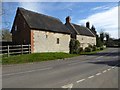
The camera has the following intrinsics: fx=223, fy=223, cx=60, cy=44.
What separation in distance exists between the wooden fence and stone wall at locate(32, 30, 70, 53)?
213 centimetres

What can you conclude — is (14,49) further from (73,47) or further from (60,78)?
(73,47)

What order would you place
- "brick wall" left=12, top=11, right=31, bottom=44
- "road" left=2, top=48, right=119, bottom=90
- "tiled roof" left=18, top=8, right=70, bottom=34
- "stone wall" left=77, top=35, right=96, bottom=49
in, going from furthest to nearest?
"stone wall" left=77, top=35, right=96, bottom=49 < "tiled roof" left=18, top=8, right=70, bottom=34 < "brick wall" left=12, top=11, right=31, bottom=44 < "road" left=2, top=48, right=119, bottom=90

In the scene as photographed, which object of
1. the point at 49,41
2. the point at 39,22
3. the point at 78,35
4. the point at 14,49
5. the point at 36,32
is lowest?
the point at 14,49

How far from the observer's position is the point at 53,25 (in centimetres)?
4453

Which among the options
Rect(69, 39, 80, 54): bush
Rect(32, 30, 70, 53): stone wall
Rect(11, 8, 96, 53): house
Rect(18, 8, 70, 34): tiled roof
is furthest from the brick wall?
Rect(69, 39, 80, 54): bush

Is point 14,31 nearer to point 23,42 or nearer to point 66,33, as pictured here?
point 23,42

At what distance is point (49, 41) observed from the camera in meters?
40.7

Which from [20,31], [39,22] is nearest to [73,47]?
[39,22]

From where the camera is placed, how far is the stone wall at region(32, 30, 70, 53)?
3700cm

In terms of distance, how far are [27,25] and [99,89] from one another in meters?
28.5

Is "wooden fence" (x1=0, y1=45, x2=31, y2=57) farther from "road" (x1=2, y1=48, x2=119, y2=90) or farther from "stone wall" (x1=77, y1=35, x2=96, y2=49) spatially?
"stone wall" (x1=77, y1=35, x2=96, y2=49)

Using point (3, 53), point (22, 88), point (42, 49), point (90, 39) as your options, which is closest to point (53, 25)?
point (42, 49)

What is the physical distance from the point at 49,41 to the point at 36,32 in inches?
171

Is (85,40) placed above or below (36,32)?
below
